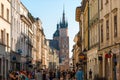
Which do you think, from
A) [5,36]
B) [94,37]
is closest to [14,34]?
[5,36]

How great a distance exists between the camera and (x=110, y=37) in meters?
31.9

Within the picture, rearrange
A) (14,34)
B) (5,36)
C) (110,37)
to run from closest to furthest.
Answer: (110,37) → (5,36) → (14,34)

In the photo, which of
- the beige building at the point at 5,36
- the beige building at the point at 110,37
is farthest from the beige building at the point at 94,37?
the beige building at the point at 5,36

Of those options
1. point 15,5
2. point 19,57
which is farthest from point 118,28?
point 19,57

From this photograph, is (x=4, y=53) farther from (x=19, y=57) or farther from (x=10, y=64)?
(x=19, y=57)

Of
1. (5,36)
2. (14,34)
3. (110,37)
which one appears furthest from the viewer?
(14,34)

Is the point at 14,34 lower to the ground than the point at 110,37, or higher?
higher

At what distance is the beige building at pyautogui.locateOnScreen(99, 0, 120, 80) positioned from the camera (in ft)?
93.8

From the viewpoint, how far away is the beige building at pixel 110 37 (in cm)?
2859

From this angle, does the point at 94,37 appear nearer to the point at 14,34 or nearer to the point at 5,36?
the point at 5,36

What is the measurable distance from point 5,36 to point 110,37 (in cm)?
1937

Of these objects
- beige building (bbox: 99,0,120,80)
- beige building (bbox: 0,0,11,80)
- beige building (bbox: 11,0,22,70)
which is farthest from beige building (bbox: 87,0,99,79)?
beige building (bbox: 11,0,22,70)

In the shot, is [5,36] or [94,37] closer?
[94,37]

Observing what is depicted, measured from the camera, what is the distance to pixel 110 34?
105ft
